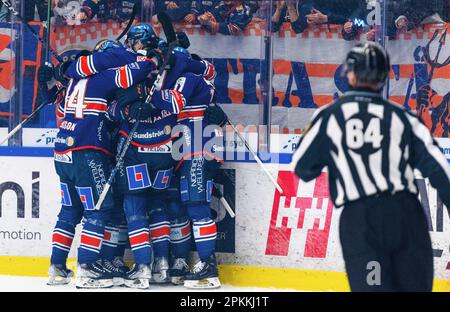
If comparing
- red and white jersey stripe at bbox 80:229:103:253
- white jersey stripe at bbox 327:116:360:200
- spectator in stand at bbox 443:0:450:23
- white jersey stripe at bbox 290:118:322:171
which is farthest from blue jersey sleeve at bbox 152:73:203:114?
white jersey stripe at bbox 327:116:360:200

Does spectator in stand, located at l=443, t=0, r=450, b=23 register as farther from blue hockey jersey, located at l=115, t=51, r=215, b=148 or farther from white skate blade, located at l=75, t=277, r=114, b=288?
white skate blade, located at l=75, t=277, r=114, b=288

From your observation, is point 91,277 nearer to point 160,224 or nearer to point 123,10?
point 160,224

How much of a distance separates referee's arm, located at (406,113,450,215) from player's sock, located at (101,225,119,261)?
9.91 feet

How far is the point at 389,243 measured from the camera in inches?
180

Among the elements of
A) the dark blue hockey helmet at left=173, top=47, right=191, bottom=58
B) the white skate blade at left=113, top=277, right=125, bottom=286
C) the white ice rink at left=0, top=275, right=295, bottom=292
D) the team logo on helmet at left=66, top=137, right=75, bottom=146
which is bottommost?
the white ice rink at left=0, top=275, right=295, bottom=292

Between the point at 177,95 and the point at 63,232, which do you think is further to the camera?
the point at 63,232

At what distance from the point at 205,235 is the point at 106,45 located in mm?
1283

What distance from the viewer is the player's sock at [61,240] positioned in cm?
712

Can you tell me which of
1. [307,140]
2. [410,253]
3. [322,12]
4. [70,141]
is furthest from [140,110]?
[410,253]

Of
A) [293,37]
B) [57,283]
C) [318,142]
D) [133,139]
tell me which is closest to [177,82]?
[133,139]

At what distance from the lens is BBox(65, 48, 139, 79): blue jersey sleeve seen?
688 cm

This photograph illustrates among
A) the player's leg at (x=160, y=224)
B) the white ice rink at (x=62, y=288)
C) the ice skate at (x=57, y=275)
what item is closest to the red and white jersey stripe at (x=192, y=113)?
the player's leg at (x=160, y=224)
